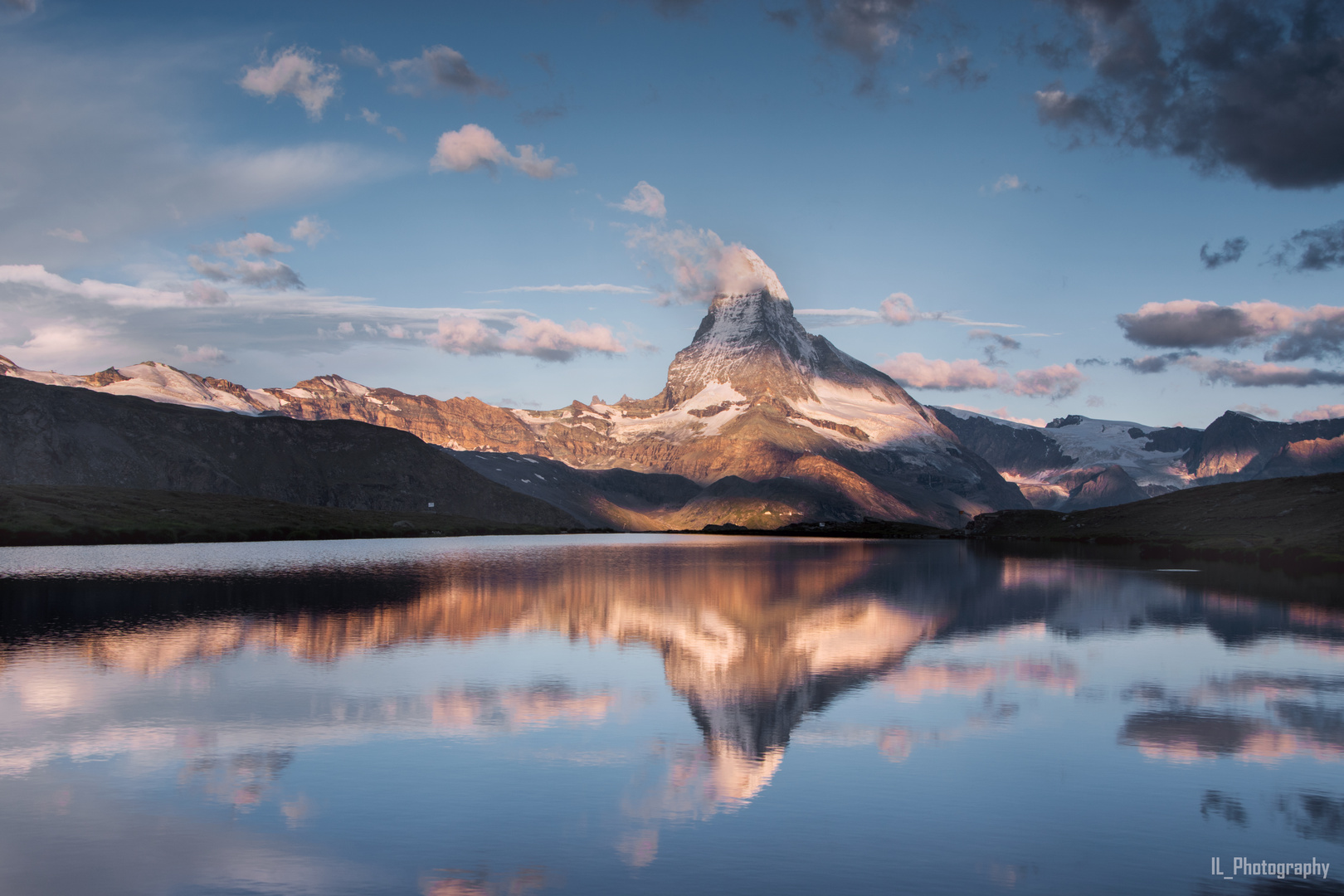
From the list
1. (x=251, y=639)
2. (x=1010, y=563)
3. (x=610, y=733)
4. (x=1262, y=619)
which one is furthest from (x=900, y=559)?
(x=610, y=733)

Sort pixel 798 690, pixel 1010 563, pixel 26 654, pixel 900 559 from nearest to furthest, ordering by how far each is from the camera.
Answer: pixel 798 690 < pixel 26 654 < pixel 1010 563 < pixel 900 559

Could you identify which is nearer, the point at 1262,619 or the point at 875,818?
the point at 875,818

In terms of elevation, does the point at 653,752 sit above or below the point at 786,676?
above

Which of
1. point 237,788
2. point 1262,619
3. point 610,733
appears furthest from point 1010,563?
point 237,788

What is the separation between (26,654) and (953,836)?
50.9 meters

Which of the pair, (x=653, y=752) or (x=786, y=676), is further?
(x=786, y=676)

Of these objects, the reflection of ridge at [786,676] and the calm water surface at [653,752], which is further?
the reflection of ridge at [786,676]

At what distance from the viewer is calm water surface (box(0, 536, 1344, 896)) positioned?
79.4 ft

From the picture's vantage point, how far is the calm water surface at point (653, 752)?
79.4ft

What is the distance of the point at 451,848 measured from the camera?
81.6ft

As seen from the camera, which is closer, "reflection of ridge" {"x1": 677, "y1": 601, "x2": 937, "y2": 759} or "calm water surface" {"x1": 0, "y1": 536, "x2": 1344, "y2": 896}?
"calm water surface" {"x1": 0, "y1": 536, "x2": 1344, "y2": 896}

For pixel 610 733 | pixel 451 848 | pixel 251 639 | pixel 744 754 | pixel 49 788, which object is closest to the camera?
pixel 451 848

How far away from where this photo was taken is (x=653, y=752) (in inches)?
1400

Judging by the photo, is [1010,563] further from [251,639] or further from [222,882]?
[222,882]
